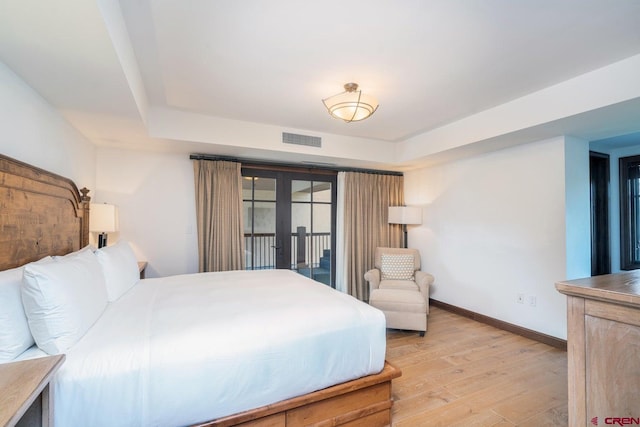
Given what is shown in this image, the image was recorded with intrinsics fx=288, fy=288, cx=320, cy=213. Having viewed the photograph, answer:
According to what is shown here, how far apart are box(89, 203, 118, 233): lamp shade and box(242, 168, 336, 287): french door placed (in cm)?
159

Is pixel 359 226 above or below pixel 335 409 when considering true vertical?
above

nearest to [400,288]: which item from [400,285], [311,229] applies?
[400,285]

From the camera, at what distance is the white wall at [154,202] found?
11.6 ft

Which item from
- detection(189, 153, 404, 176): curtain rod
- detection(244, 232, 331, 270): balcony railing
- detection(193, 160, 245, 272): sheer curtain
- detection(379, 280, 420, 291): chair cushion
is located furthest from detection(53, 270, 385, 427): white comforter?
detection(189, 153, 404, 176): curtain rod

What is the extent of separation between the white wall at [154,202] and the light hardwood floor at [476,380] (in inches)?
113

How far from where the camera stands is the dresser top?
1026 millimetres

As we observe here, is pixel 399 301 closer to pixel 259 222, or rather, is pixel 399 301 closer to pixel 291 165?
pixel 259 222

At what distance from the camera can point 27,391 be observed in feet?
2.97

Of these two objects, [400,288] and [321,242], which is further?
[321,242]

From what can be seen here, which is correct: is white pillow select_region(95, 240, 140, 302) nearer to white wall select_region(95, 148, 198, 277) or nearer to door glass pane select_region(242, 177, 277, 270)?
white wall select_region(95, 148, 198, 277)

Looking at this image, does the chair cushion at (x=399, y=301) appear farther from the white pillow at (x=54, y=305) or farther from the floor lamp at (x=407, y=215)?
the white pillow at (x=54, y=305)

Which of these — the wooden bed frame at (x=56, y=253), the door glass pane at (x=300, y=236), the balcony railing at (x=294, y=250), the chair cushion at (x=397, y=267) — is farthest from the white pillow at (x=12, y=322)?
the chair cushion at (x=397, y=267)

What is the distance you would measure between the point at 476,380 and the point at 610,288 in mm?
1719

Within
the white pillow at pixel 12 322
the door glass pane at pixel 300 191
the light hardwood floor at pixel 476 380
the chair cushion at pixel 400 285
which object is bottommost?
the light hardwood floor at pixel 476 380
